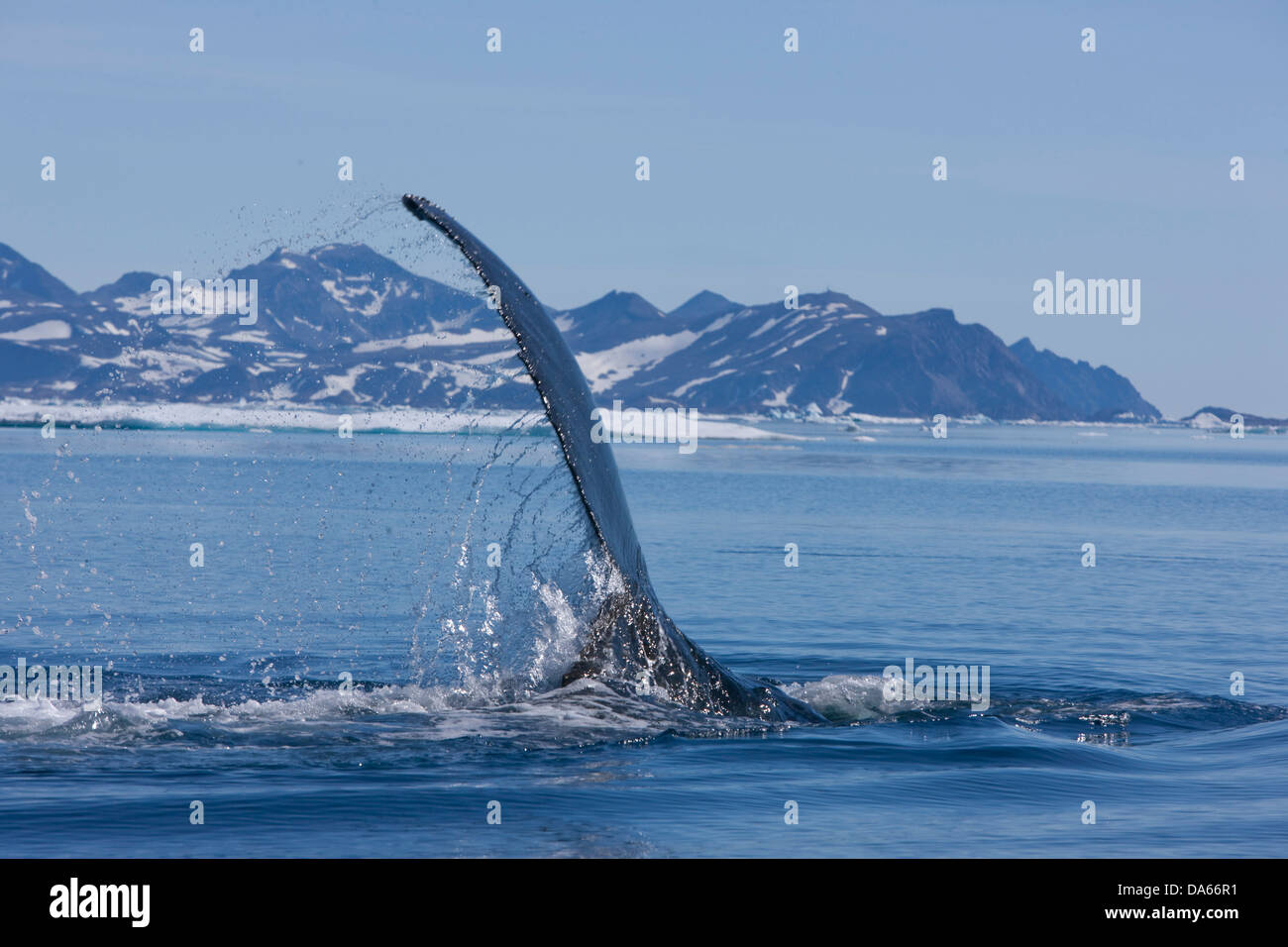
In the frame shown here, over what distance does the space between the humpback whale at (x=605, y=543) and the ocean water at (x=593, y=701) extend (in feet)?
0.49

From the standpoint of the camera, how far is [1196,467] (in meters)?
74.1

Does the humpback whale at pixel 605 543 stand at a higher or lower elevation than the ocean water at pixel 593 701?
higher

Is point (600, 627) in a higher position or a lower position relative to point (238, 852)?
higher

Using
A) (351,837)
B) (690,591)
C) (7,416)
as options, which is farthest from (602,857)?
(7,416)

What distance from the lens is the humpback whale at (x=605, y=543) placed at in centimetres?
573

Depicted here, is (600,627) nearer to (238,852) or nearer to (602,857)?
(602,857)

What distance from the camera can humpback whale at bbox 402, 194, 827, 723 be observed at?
5727mm

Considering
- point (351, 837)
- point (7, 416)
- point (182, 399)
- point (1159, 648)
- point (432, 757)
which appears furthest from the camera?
point (182, 399)

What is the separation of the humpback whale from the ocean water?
0.15 m

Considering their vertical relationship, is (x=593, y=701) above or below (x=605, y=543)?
below

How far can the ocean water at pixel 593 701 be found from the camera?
18.9 feet

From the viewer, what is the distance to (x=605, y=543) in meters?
6.18

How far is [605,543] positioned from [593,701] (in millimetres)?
1278
